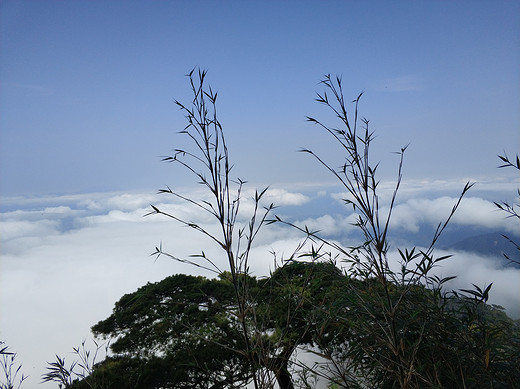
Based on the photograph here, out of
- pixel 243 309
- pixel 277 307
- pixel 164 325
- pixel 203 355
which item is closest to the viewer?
pixel 243 309

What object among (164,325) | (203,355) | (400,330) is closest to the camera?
(400,330)

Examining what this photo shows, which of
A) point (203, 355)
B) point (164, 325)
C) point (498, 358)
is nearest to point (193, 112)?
point (498, 358)

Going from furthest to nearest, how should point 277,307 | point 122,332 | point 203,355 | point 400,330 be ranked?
point 122,332 < point 277,307 < point 203,355 < point 400,330

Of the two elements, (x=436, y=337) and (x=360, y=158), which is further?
(x=436, y=337)

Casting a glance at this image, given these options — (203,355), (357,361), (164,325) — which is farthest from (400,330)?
(164,325)

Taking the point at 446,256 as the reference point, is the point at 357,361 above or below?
below

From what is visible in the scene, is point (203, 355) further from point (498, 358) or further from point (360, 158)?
point (360, 158)

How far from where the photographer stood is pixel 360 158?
1.22 m

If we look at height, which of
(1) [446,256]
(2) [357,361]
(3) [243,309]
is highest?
(1) [446,256]

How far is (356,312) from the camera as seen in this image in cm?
175

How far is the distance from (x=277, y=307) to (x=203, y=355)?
100 centimetres

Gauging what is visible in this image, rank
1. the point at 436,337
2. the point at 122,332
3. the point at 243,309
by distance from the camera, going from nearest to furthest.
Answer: the point at 243,309
the point at 436,337
the point at 122,332

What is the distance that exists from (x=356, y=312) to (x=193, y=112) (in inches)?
42.3

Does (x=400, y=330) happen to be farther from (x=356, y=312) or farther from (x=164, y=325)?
(x=164, y=325)
